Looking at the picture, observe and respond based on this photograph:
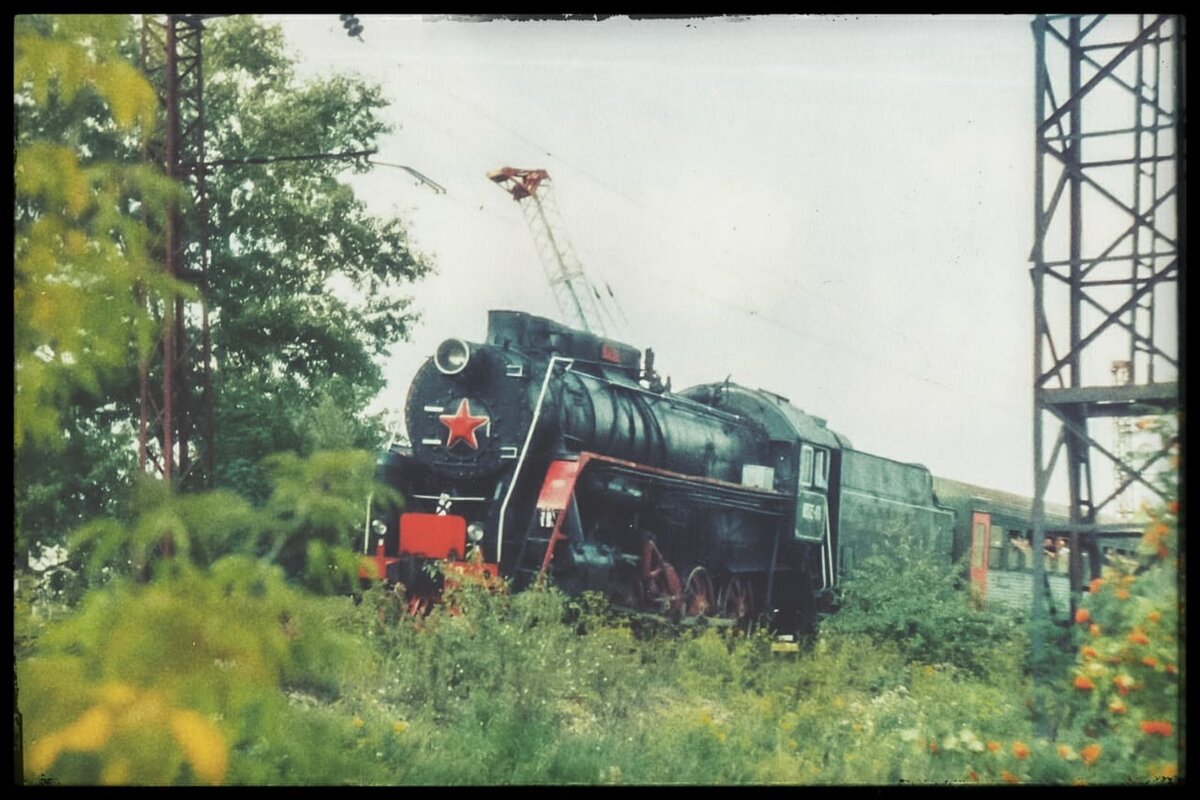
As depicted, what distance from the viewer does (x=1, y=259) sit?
3549 mm

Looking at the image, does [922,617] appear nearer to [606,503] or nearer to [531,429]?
[606,503]

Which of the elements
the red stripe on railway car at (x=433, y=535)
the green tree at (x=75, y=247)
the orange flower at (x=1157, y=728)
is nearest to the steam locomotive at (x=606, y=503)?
the red stripe on railway car at (x=433, y=535)

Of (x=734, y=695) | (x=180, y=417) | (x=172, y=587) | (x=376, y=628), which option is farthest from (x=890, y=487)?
(x=172, y=587)

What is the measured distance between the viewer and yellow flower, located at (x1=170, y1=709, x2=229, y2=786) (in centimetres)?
264

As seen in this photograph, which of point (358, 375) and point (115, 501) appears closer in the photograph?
point (115, 501)

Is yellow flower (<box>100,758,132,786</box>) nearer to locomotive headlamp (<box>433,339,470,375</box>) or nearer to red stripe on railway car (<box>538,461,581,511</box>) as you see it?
red stripe on railway car (<box>538,461,581,511</box>)

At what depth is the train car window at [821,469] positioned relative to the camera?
976cm

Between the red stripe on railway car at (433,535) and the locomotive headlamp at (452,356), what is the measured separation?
1137mm

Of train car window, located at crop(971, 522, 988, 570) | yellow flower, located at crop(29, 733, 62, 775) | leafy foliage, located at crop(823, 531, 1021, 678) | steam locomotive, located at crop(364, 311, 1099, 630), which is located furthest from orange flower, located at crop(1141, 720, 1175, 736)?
yellow flower, located at crop(29, 733, 62, 775)

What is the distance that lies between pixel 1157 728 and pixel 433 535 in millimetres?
4691

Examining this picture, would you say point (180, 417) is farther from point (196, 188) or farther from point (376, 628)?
point (376, 628)

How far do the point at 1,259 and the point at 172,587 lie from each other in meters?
1.41

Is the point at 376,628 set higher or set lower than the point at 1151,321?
lower

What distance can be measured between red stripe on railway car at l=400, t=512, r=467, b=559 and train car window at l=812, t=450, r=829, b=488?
345cm
